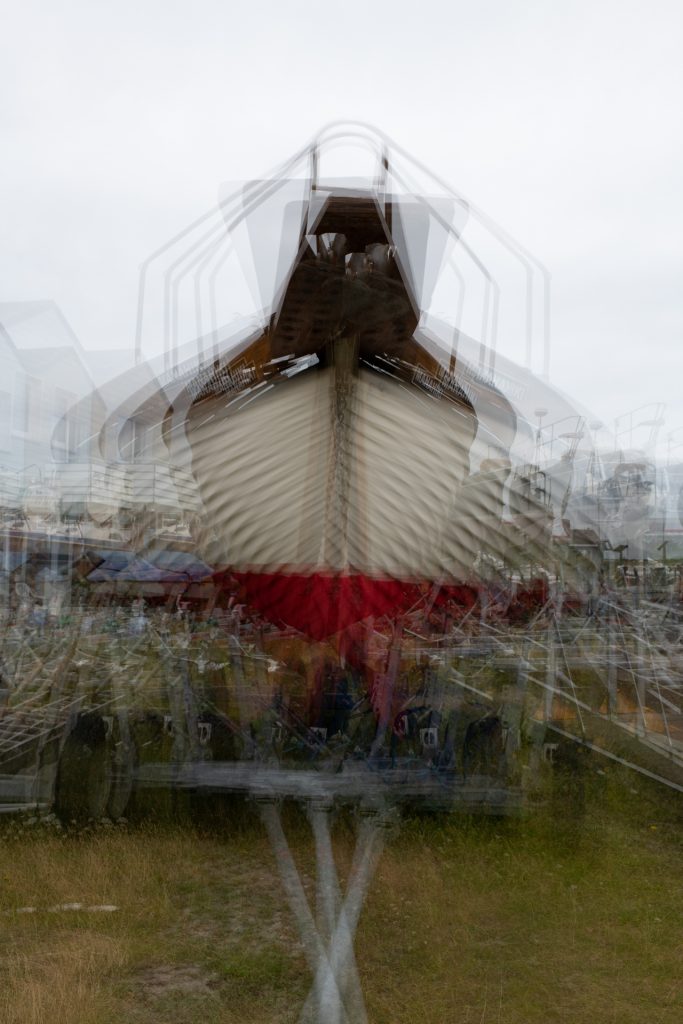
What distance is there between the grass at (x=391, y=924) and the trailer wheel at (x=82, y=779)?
0.15 metres

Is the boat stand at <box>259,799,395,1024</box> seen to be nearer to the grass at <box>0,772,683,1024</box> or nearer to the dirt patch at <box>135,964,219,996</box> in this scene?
the grass at <box>0,772,683,1024</box>

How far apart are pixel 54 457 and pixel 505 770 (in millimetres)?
2650

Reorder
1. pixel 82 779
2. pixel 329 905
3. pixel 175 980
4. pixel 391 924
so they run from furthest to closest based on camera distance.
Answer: pixel 82 779 < pixel 329 905 < pixel 391 924 < pixel 175 980

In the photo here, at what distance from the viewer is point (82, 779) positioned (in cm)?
385

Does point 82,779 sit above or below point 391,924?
above

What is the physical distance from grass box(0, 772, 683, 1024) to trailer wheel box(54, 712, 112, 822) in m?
0.15

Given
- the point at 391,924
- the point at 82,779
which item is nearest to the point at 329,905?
the point at 391,924

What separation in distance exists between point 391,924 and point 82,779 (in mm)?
1664

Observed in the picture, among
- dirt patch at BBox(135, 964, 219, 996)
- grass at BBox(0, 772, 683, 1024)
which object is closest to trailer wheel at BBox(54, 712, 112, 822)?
grass at BBox(0, 772, 683, 1024)

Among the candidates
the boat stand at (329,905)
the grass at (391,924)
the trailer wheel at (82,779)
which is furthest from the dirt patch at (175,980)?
the trailer wheel at (82,779)

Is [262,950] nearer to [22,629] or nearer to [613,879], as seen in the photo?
[613,879]

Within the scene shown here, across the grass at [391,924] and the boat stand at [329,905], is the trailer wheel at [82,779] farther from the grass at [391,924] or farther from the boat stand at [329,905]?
the boat stand at [329,905]

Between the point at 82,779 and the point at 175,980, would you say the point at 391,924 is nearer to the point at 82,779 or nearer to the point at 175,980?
the point at 175,980

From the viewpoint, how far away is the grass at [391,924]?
7.74 feet
